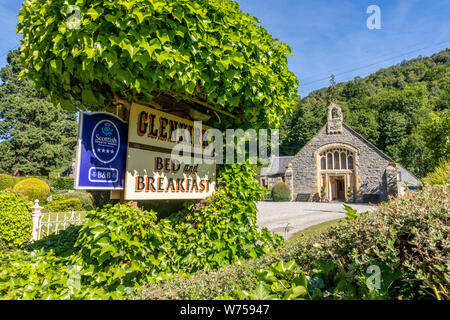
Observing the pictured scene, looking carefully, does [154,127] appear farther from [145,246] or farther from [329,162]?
[329,162]

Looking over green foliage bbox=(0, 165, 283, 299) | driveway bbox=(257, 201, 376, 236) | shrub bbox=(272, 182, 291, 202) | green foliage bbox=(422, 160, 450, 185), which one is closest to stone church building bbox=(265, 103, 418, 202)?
shrub bbox=(272, 182, 291, 202)

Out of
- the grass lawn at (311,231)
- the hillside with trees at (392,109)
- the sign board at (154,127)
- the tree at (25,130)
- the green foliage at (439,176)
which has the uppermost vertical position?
the hillside with trees at (392,109)

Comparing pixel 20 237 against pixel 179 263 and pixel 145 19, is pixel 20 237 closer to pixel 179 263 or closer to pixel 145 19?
pixel 179 263

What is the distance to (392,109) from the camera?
201ft

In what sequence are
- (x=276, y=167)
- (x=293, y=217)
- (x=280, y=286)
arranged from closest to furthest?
(x=280, y=286) < (x=293, y=217) < (x=276, y=167)

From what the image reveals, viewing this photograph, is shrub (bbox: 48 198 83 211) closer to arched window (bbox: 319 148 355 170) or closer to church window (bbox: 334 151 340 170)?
arched window (bbox: 319 148 355 170)

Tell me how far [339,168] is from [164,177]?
89.7 ft

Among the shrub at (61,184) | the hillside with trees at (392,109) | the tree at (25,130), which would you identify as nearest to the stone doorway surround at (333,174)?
the hillside with trees at (392,109)

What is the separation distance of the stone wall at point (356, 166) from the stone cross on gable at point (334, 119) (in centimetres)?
42

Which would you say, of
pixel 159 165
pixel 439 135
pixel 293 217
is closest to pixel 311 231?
pixel 293 217

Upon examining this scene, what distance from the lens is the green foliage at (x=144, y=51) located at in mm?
2193

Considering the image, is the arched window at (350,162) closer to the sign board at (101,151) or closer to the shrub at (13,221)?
the shrub at (13,221)

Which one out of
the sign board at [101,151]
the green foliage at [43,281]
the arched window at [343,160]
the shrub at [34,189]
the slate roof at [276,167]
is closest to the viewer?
the green foliage at [43,281]
